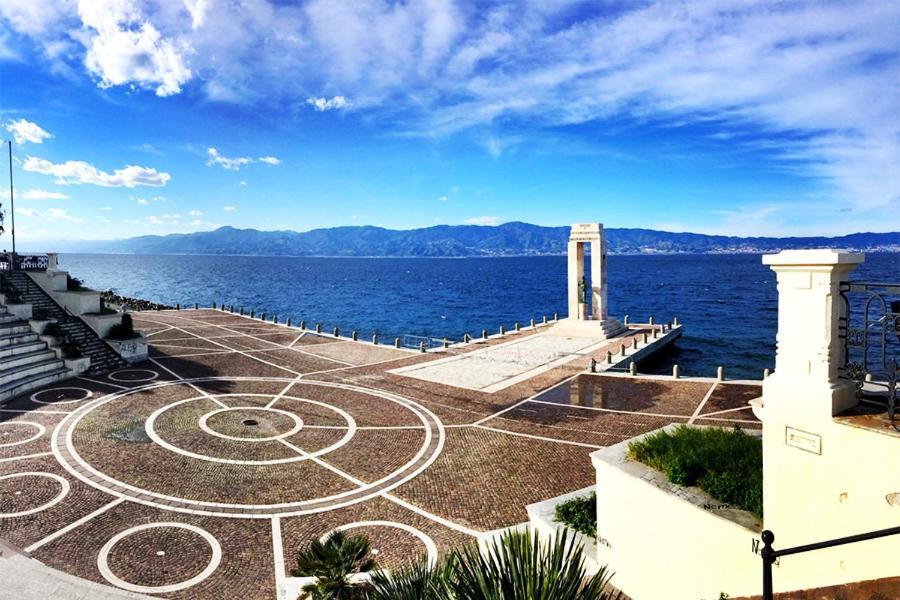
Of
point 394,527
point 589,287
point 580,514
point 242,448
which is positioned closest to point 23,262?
point 242,448

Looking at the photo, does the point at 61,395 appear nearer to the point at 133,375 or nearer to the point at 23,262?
the point at 133,375

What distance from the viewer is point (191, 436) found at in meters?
18.7

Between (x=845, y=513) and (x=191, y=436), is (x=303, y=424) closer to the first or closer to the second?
(x=191, y=436)

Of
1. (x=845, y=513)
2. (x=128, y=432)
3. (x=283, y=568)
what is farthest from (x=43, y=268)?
(x=845, y=513)

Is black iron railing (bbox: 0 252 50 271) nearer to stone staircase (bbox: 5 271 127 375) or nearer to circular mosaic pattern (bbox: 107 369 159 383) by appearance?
stone staircase (bbox: 5 271 127 375)

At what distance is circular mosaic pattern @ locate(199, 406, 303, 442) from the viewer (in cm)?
1906

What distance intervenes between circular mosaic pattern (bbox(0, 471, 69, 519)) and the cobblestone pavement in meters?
0.06

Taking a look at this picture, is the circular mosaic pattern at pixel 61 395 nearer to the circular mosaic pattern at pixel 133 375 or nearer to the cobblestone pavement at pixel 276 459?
the cobblestone pavement at pixel 276 459

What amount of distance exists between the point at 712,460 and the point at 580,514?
3.24m

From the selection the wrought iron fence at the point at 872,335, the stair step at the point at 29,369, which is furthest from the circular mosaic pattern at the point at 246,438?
the wrought iron fence at the point at 872,335

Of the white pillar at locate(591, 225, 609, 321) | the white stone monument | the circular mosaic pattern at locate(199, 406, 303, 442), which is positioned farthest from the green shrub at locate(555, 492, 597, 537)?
the white pillar at locate(591, 225, 609, 321)

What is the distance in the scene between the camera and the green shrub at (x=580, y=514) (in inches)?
422

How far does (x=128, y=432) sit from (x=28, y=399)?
727 cm

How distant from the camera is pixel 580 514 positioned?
36.0 feet
